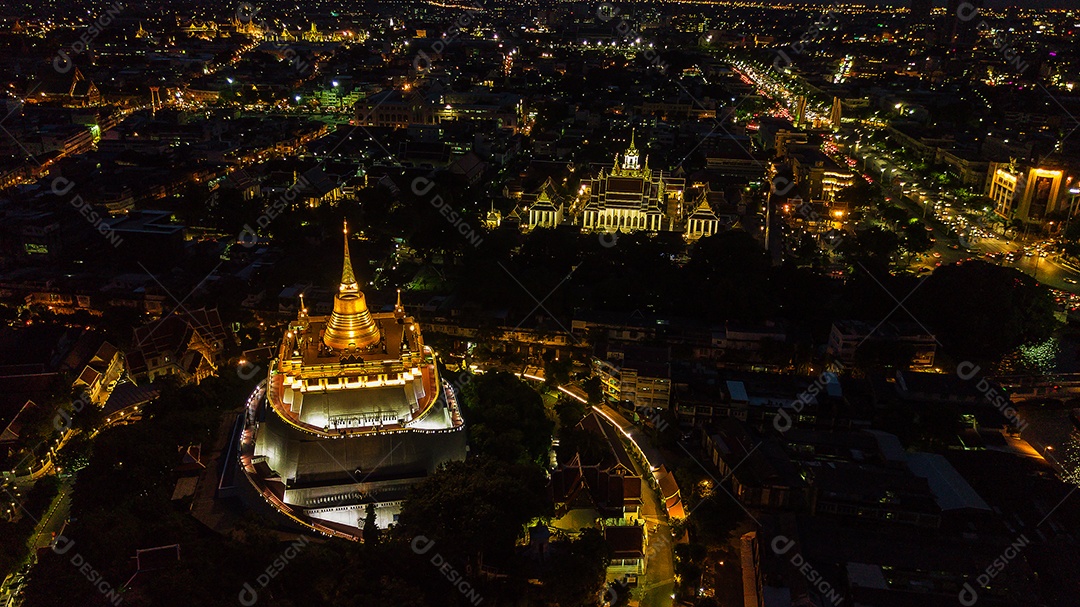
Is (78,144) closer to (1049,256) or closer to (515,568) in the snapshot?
(515,568)

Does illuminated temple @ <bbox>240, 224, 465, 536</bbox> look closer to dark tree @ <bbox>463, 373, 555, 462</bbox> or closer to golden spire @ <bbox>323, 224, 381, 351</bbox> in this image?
golden spire @ <bbox>323, 224, 381, 351</bbox>

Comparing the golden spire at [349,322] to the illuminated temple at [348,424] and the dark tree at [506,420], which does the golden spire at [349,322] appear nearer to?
the illuminated temple at [348,424]

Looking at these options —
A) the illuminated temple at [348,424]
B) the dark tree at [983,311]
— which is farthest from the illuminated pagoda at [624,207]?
the illuminated temple at [348,424]

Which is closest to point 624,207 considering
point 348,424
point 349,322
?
point 349,322

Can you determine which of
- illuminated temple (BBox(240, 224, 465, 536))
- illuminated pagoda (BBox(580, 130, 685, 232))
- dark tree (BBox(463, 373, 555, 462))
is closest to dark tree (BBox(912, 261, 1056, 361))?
illuminated pagoda (BBox(580, 130, 685, 232))

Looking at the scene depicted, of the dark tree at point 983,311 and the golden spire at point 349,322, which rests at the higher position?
the golden spire at point 349,322

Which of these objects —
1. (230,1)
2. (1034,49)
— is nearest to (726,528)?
(1034,49)

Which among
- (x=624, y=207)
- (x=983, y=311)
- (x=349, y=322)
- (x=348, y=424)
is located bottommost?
(x=348, y=424)

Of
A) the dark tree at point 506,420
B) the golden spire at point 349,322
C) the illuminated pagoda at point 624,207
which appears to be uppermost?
the golden spire at point 349,322

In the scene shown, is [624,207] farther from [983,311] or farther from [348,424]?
[348,424]
